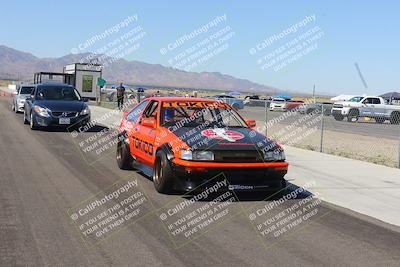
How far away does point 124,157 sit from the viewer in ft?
32.0

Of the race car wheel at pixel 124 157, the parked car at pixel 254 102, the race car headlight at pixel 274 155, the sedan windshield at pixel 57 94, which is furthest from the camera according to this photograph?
the parked car at pixel 254 102

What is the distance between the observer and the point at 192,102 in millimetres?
9109

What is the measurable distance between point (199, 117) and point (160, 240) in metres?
3.47

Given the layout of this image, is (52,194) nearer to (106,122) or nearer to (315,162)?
(315,162)

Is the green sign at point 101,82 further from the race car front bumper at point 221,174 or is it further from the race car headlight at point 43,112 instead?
the race car front bumper at point 221,174

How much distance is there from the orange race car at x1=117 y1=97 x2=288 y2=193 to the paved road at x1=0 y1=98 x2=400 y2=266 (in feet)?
1.12

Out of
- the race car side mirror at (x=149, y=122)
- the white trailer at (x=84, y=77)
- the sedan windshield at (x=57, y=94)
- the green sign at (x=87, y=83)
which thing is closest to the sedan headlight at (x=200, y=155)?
the race car side mirror at (x=149, y=122)

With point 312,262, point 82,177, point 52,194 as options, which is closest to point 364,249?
point 312,262

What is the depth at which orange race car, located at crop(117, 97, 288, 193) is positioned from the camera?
23.7ft

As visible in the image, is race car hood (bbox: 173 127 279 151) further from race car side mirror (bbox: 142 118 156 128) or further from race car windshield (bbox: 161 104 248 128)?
race car side mirror (bbox: 142 118 156 128)

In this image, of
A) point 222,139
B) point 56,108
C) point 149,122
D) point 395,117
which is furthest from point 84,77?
point 222,139

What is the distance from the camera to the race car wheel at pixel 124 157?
9.67 meters

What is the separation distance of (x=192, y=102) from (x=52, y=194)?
2.90 meters

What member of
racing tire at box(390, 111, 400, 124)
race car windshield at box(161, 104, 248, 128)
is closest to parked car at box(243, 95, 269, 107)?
racing tire at box(390, 111, 400, 124)
